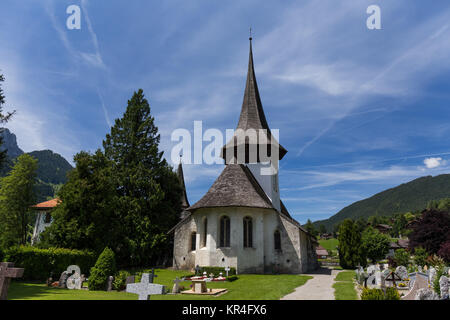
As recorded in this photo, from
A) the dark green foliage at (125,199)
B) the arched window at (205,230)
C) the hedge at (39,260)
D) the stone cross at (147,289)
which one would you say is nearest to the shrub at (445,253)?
the arched window at (205,230)

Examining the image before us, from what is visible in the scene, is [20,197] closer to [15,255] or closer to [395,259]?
[15,255]

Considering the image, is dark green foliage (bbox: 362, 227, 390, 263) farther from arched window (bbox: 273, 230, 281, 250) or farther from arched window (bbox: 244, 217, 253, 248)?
arched window (bbox: 244, 217, 253, 248)

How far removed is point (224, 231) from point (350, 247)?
58.4 ft

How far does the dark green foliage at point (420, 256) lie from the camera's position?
22938mm

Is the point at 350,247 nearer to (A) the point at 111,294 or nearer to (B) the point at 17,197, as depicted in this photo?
(A) the point at 111,294

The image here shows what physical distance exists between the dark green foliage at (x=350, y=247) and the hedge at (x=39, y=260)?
2933 centimetres

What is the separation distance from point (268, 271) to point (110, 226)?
15.9 metres

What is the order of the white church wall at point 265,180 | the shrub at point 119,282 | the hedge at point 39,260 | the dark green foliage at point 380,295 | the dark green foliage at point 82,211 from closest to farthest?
the dark green foliage at point 380,295, the shrub at point 119,282, the hedge at point 39,260, the dark green foliage at point 82,211, the white church wall at point 265,180

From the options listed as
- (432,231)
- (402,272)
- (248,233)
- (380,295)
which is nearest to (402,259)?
(432,231)

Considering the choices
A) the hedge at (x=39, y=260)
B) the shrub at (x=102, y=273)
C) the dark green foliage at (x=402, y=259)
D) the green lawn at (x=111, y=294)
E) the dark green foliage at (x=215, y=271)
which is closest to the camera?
the green lawn at (x=111, y=294)

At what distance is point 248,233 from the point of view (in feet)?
82.6

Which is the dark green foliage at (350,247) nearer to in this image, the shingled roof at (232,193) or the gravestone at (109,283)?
the shingled roof at (232,193)

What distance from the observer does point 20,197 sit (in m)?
34.5
